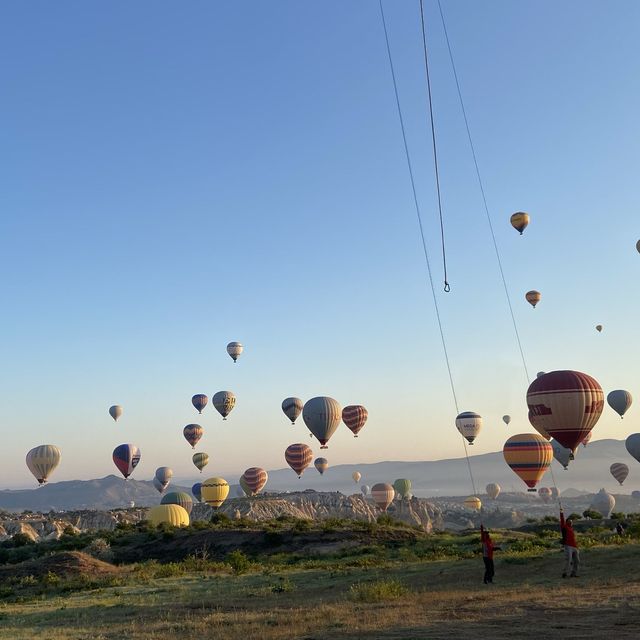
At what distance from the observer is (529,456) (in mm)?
44844

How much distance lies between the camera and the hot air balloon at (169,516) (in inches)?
2374

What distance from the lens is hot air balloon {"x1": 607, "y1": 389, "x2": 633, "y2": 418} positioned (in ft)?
281

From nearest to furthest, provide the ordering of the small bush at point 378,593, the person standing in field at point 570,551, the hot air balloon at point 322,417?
the small bush at point 378,593
the person standing in field at point 570,551
the hot air balloon at point 322,417

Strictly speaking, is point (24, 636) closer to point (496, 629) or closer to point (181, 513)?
point (496, 629)

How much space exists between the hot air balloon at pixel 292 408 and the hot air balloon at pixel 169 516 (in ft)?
77.7

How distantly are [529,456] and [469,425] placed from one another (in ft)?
107

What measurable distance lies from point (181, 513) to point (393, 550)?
29.7 meters

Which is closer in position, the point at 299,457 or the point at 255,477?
the point at 299,457

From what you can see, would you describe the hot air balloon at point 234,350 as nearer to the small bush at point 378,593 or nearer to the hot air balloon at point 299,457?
the hot air balloon at point 299,457

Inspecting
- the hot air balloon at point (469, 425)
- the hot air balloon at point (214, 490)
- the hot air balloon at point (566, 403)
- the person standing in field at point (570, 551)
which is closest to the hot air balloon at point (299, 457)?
the hot air balloon at point (214, 490)

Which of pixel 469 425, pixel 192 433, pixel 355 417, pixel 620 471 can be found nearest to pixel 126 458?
pixel 192 433

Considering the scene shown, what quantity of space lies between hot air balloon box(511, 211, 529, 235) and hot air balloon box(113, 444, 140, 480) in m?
65.3

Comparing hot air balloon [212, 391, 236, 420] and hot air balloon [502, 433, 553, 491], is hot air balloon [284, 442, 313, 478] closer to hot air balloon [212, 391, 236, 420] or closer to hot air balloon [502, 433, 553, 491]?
hot air balloon [212, 391, 236, 420]

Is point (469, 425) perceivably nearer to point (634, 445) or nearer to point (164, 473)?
point (634, 445)
